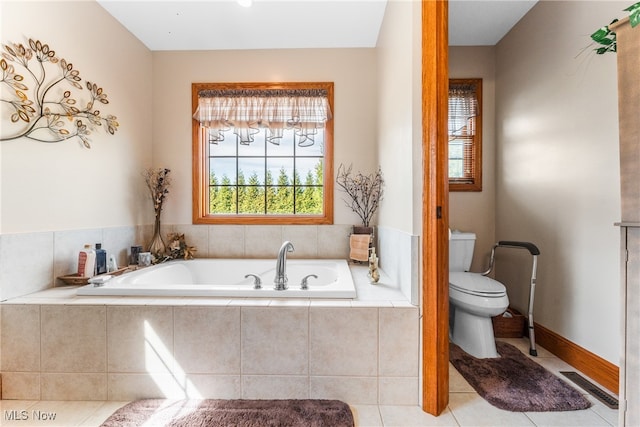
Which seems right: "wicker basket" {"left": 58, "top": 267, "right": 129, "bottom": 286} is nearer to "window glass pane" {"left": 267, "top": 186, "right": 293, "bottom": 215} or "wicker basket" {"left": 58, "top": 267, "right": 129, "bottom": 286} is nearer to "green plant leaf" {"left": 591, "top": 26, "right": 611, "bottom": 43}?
"window glass pane" {"left": 267, "top": 186, "right": 293, "bottom": 215}

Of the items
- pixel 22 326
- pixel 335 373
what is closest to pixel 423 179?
pixel 335 373

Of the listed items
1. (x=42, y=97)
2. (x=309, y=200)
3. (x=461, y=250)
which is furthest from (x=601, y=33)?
(x=42, y=97)

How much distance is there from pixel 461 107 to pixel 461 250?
131 cm

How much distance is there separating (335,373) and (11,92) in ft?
7.28

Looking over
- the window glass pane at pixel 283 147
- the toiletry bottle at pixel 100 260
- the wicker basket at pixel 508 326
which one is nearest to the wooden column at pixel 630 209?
the wicker basket at pixel 508 326

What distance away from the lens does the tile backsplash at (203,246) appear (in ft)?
5.19

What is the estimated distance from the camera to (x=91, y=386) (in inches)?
60.2

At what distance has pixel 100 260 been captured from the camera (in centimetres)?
199

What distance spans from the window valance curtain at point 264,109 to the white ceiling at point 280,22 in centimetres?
41

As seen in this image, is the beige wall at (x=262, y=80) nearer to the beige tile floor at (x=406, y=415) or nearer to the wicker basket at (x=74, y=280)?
the wicker basket at (x=74, y=280)

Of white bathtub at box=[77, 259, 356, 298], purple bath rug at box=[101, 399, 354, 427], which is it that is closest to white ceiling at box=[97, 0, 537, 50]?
white bathtub at box=[77, 259, 356, 298]

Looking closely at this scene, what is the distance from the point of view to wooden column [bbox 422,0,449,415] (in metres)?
1.40

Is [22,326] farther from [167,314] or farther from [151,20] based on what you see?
[151,20]

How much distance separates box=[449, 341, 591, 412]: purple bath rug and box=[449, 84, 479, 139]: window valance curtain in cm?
184
